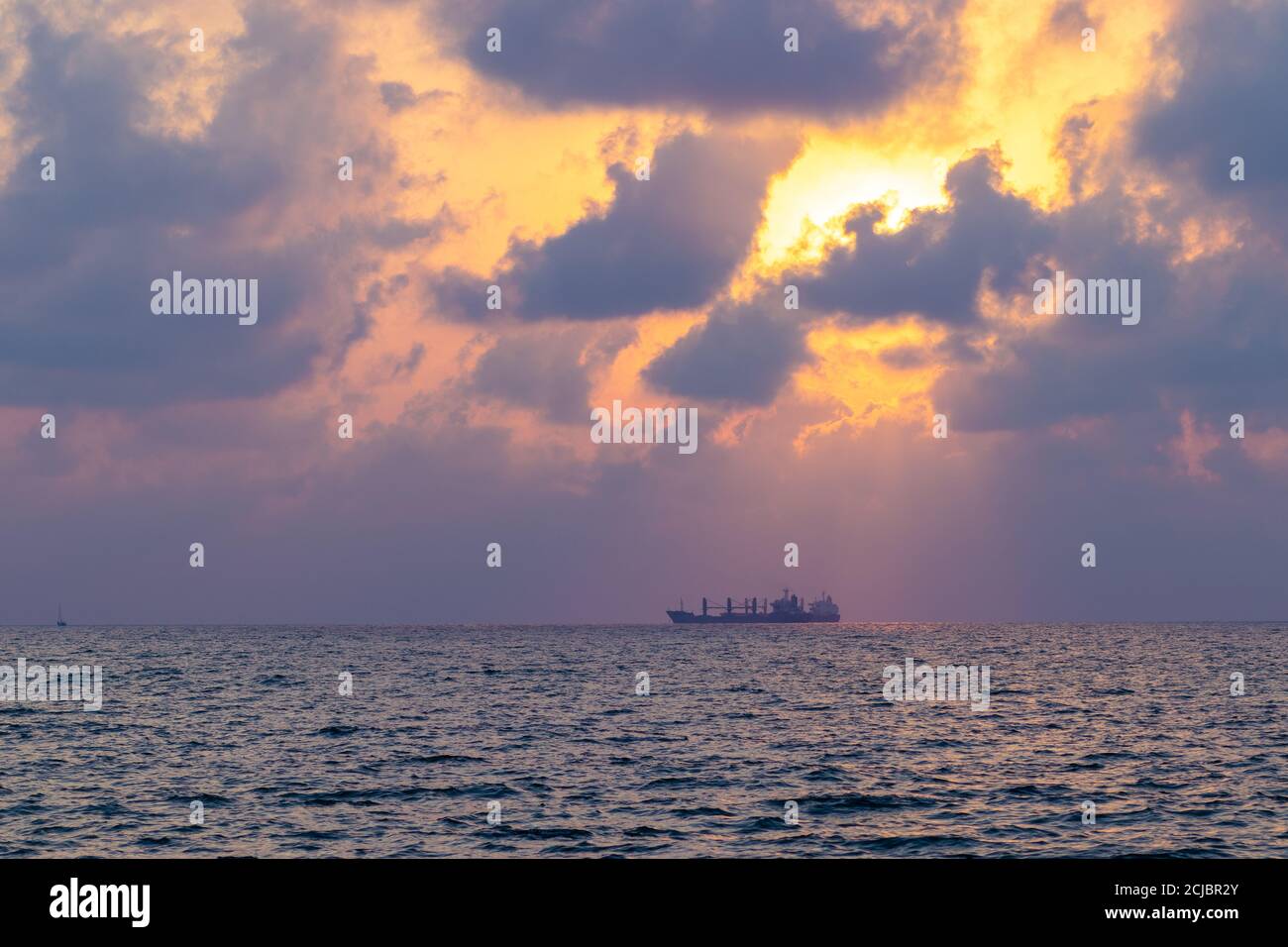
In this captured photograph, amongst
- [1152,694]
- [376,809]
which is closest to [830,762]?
[376,809]

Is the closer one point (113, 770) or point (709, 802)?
point (709, 802)

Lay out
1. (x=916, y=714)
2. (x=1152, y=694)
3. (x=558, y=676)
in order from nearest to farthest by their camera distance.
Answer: (x=916, y=714) → (x=1152, y=694) → (x=558, y=676)

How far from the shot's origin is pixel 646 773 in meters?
42.2

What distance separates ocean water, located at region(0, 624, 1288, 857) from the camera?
30.6m

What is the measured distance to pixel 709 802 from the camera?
35844 mm

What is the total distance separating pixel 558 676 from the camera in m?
109

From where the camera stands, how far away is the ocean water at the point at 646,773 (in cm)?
3062
